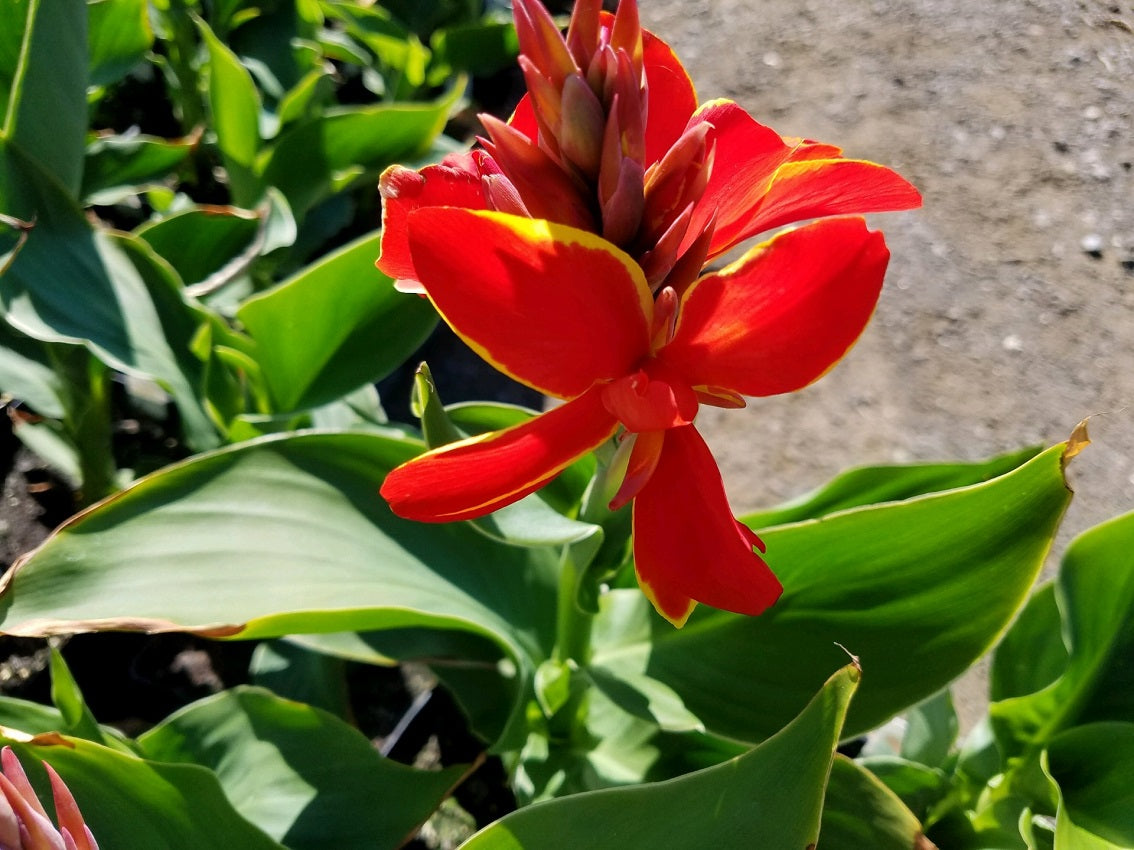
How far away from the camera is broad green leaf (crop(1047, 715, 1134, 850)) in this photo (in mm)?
649

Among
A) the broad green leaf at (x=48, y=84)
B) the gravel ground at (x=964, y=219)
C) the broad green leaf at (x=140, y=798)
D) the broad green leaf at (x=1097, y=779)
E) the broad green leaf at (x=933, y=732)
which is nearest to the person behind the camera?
the broad green leaf at (x=140, y=798)

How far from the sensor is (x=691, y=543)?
0.39 m

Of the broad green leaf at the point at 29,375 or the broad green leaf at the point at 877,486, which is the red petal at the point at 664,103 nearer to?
the broad green leaf at the point at 877,486

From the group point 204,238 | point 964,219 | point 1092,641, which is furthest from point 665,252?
point 964,219

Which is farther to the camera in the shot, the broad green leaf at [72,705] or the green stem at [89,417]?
the green stem at [89,417]

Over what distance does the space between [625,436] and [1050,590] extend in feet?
1.85

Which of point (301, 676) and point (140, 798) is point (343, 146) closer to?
point (301, 676)

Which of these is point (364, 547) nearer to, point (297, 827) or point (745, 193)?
point (297, 827)

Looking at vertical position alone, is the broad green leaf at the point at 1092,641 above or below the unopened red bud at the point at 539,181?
below

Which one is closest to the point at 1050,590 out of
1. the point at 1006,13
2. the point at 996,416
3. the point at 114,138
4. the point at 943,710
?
the point at 943,710

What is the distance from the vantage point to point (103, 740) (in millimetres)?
715

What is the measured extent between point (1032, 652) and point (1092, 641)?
0.46 ft

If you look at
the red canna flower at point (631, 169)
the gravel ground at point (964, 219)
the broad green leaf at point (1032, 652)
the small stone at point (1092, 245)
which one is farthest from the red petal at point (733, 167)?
the small stone at point (1092, 245)

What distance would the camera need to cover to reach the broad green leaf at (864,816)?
64cm
